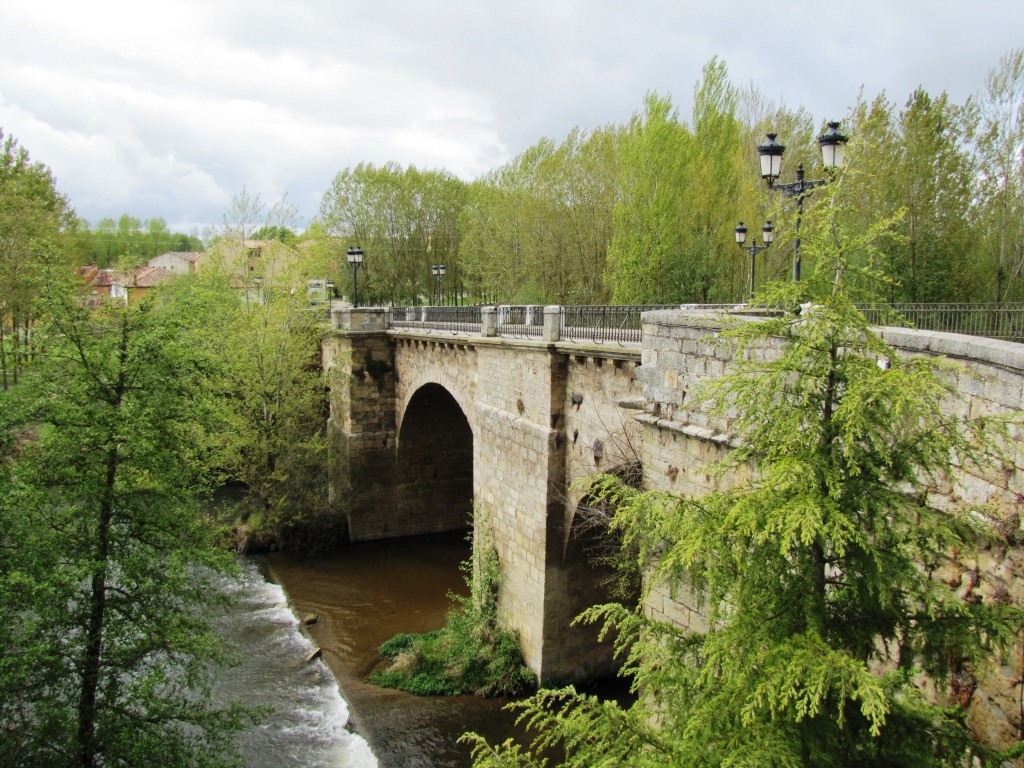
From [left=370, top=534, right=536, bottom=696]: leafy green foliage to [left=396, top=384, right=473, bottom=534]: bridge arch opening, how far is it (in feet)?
26.3

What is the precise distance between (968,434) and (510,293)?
1070 inches

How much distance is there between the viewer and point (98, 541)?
850 cm

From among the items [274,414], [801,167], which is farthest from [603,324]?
[274,414]

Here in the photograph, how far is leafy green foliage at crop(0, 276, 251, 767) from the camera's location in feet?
26.2

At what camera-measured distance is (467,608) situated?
→ 51.3 feet

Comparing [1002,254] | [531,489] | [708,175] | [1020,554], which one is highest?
[708,175]

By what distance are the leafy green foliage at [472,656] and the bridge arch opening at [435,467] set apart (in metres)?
8.01

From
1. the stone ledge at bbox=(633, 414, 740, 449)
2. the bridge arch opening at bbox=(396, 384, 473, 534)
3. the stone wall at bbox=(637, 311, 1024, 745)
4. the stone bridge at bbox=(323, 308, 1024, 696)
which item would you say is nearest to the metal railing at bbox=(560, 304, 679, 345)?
the stone bridge at bbox=(323, 308, 1024, 696)

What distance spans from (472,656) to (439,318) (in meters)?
9.70

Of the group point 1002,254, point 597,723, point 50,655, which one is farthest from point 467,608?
point 1002,254

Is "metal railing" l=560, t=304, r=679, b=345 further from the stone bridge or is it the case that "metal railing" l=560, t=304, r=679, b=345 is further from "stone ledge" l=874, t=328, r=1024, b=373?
"stone ledge" l=874, t=328, r=1024, b=373

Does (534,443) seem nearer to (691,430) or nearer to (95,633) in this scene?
(691,430)

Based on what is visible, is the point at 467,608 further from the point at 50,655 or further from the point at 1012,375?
the point at 1012,375

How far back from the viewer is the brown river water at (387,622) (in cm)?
1300
